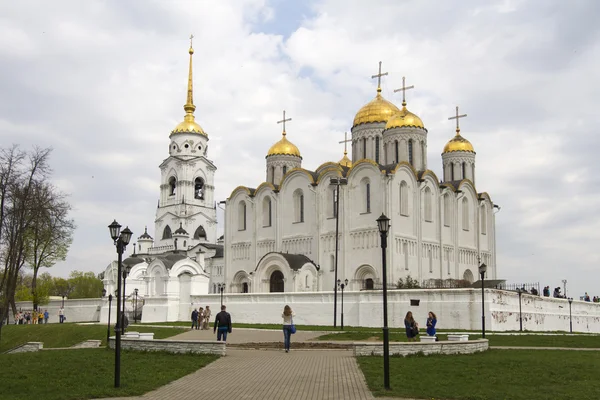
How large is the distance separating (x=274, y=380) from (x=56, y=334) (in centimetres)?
2717

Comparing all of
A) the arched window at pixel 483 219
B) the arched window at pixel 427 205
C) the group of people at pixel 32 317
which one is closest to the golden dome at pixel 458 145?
the arched window at pixel 483 219

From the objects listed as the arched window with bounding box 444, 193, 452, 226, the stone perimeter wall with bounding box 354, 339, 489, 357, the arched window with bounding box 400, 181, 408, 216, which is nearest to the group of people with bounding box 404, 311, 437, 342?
the stone perimeter wall with bounding box 354, 339, 489, 357

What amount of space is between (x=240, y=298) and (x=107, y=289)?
15.6 metres

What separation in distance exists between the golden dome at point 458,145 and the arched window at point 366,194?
15.1 m

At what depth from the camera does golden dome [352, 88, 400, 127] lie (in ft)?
177

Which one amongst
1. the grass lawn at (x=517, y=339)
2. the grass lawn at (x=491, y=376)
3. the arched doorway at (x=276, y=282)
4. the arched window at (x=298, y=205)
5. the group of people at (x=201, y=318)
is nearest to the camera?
the grass lawn at (x=491, y=376)

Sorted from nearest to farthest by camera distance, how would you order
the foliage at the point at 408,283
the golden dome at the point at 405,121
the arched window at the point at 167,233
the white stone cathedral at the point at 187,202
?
1. the foliage at the point at 408,283
2. the golden dome at the point at 405,121
3. the white stone cathedral at the point at 187,202
4. the arched window at the point at 167,233

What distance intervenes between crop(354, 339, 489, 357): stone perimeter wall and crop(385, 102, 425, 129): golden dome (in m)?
33.3

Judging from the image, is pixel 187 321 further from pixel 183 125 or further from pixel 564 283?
pixel 183 125

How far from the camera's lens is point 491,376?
1455 cm

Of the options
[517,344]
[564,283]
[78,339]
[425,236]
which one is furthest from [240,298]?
[564,283]

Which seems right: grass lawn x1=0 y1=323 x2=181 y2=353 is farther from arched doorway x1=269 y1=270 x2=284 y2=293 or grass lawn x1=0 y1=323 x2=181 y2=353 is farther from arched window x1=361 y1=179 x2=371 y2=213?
arched window x1=361 y1=179 x2=371 y2=213

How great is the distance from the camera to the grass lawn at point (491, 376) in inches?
491

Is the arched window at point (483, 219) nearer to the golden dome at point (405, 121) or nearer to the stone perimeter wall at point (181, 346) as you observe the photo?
the golden dome at point (405, 121)
